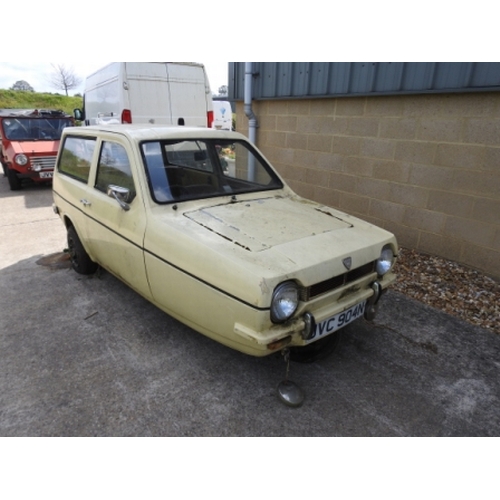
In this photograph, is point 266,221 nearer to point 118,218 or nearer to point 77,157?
point 118,218

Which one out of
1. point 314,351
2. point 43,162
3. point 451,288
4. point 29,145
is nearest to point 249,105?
point 451,288

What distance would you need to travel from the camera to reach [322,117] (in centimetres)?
556

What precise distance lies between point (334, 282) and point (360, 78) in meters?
3.64

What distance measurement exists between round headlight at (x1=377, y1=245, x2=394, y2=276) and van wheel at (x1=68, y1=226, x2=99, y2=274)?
3117 millimetres

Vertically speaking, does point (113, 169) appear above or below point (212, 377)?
above

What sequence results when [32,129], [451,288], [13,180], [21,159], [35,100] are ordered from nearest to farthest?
[451,288] < [21,159] < [13,180] < [32,129] < [35,100]

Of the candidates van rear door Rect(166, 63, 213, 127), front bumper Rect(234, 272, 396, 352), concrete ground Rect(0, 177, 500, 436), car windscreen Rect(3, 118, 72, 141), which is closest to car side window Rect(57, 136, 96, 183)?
concrete ground Rect(0, 177, 500, 436)

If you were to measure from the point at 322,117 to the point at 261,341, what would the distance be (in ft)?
14.5

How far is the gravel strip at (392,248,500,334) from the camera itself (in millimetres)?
3596

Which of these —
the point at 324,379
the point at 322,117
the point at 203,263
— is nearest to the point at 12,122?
the point at 322,117

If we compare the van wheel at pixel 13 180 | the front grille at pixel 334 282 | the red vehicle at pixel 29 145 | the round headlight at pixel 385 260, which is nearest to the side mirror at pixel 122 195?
the front grille at pixel 334 282

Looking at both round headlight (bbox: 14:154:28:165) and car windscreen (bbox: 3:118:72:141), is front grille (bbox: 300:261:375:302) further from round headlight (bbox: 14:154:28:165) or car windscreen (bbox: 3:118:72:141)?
car windscreen (bbox: 3:118:72:141)

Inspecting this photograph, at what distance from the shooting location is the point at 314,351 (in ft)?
9.62

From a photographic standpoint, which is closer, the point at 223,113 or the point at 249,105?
the point at 249,105
